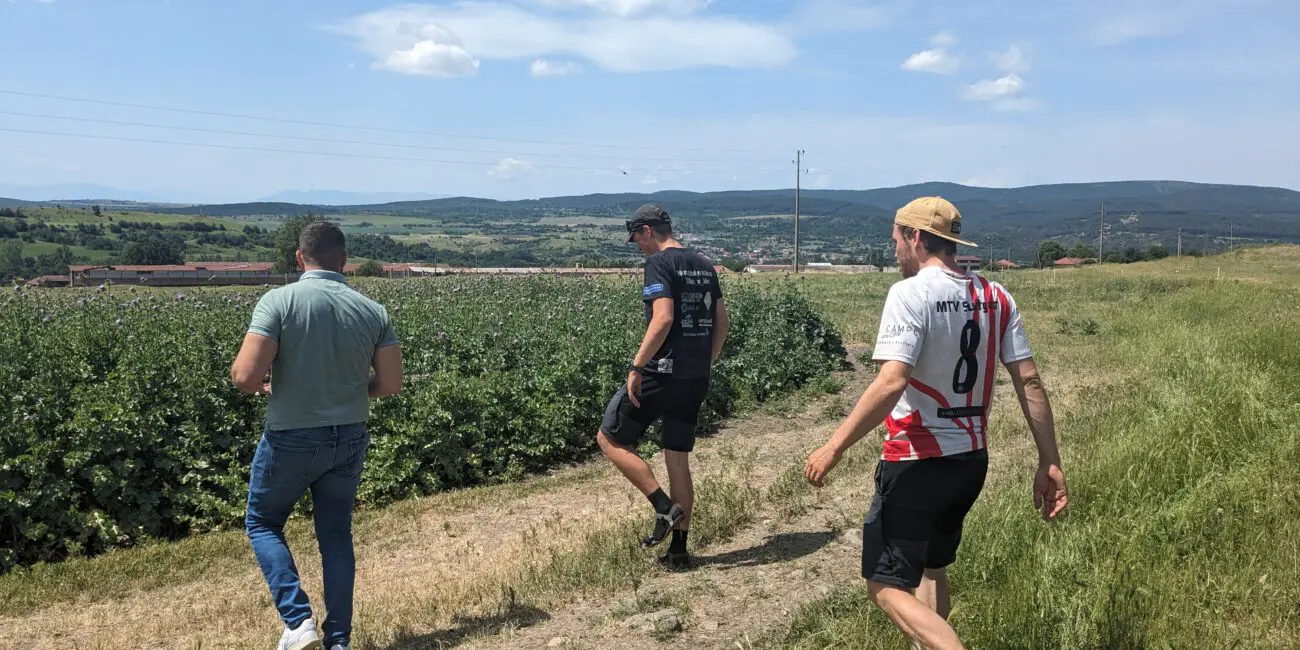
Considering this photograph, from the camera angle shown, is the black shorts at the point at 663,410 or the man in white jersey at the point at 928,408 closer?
the man in white jersey at the point at 928,408

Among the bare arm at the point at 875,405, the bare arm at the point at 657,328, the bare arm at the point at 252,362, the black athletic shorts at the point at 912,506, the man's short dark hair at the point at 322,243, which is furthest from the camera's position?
the bare arm at the point at 657,328

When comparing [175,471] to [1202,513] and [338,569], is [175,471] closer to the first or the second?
[338,569]

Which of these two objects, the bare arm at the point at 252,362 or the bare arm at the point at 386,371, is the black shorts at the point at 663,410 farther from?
the bare arm at the point at 252,362

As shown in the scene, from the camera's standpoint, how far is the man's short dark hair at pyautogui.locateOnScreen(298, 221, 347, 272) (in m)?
4.29

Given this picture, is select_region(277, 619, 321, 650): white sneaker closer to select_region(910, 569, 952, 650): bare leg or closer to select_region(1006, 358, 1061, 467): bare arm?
select_region(910, 569, 952, 650): bare leg

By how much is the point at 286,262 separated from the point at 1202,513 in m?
36.9

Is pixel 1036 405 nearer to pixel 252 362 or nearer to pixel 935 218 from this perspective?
pixel 935 218

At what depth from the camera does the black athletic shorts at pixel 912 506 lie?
324 cm

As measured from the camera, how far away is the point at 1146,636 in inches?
149

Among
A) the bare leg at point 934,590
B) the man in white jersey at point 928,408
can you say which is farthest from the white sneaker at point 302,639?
the bare leg at point 934,590

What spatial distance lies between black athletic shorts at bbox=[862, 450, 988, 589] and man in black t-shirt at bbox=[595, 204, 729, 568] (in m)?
2.13

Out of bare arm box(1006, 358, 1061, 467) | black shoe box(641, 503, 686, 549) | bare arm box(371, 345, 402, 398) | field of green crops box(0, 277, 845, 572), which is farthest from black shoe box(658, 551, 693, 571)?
field of green crops box(0, 277, 845, 572)

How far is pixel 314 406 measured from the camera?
418 cm

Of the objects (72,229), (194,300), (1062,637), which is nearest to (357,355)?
(1062,637)
